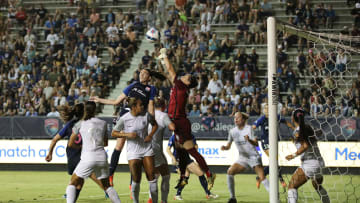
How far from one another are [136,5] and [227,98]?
963 cm

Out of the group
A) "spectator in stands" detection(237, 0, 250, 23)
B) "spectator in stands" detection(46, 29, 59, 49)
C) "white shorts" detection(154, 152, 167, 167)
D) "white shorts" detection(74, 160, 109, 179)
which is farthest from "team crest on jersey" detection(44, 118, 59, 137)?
"white shorts" detection(74, 160, 109, 179)

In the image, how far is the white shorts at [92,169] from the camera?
9859 mm

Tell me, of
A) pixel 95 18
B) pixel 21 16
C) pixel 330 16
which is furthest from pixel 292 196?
pixel 21 16

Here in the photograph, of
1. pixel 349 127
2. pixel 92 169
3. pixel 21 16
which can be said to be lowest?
pixel 349 127

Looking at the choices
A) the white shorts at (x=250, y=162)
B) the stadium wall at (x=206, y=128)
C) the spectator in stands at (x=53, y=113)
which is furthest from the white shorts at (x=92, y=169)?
the spectator in stands at (x=53, y=113)

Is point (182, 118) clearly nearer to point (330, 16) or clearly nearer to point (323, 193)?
point (323, 193)

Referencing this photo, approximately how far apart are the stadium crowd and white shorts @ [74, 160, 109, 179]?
493 inches

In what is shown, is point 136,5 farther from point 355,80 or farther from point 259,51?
point 355,80

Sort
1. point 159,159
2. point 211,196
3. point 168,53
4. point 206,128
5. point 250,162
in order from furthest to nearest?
point 168,53, point 206,128, point 211,196, point 250,162, point 159,159

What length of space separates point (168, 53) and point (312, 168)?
53.6ft

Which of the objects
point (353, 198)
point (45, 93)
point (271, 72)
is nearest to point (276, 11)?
point (45, 93)

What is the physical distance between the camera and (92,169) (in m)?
9.91

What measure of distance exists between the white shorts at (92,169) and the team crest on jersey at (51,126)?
532 inches

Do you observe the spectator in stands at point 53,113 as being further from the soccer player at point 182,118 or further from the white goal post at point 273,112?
the white goal post at point 273,112
